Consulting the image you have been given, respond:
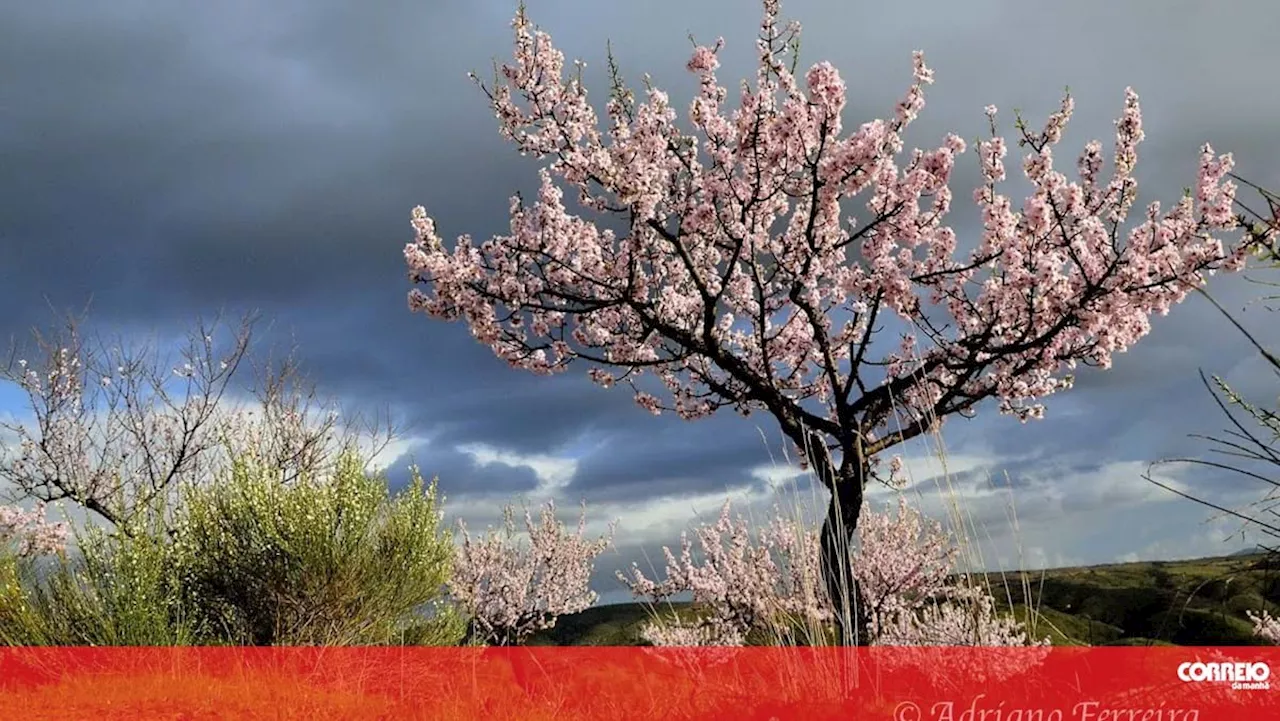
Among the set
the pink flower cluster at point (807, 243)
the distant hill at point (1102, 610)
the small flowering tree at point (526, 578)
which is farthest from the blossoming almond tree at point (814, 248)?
the distant hill at point (1102, 610)

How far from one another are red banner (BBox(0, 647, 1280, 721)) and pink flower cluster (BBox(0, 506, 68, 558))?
972 cm

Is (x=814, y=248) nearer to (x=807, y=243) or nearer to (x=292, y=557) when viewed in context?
(x=807, y=243)

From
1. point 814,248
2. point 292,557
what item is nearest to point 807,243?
point 814,248

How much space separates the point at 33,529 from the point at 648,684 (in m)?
16.0

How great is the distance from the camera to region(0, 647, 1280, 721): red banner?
13.6ft

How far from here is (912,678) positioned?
5.55m

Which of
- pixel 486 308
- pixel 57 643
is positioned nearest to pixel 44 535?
pixel 57 643

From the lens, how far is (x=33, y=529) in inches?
716

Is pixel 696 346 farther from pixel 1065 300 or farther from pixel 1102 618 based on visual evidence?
pixel 1102 618

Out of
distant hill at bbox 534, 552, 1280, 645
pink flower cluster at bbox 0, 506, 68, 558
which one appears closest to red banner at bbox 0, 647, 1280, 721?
pink flower cluster at bbox 0, 506, 68, 558

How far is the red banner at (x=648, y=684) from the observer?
13.6ft

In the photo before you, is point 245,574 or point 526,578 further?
point 526,578

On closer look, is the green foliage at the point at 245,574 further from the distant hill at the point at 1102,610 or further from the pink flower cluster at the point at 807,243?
the distant hill at the point at 1102,610

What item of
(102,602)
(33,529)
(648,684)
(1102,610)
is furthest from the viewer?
(1102,610)
